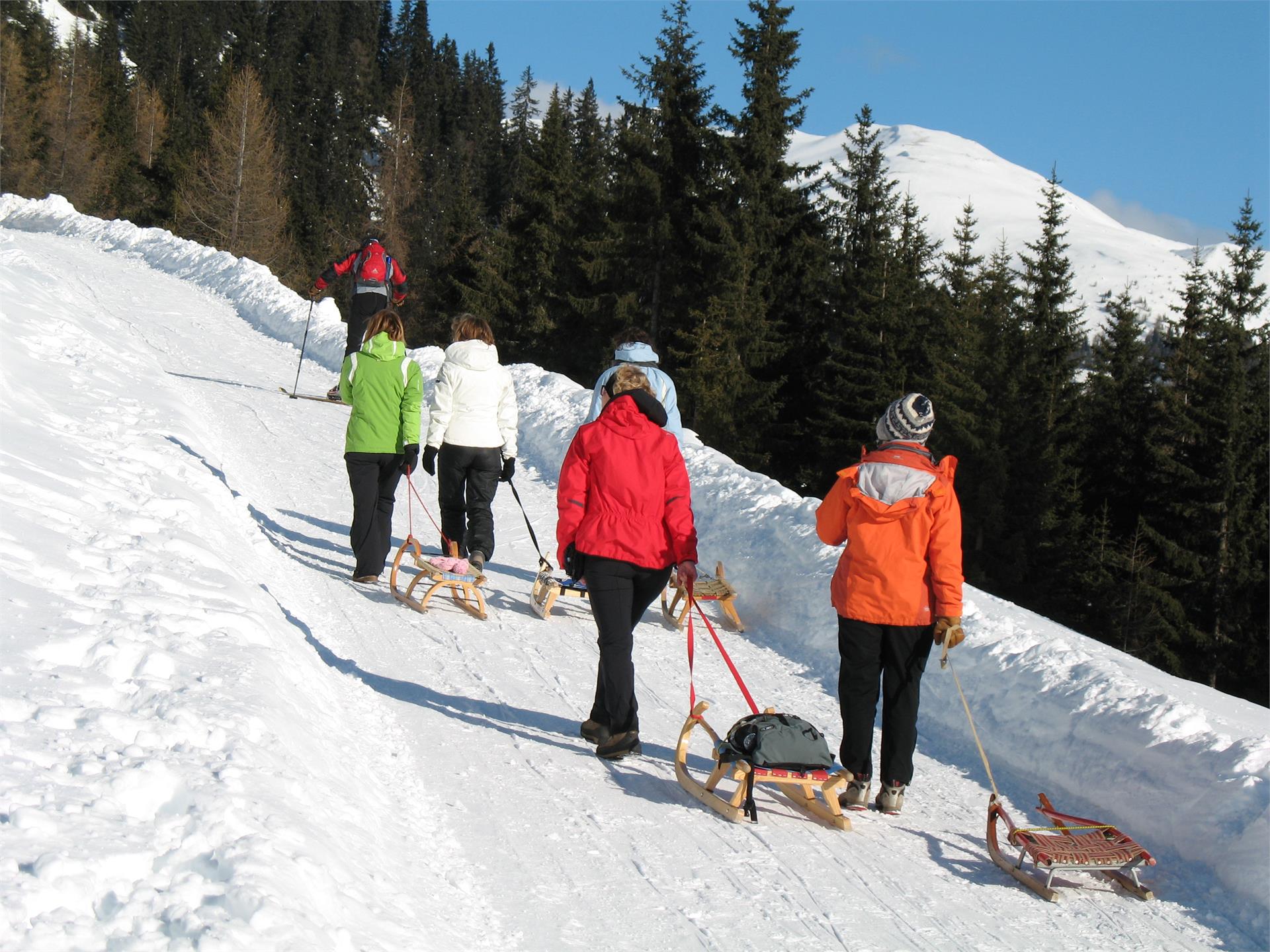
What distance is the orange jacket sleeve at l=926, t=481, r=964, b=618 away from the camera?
486 centimetres

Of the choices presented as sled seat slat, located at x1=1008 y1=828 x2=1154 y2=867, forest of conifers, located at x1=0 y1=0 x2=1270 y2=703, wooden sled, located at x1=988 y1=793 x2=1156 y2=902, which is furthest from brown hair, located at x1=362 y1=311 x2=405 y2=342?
forest of conifers, located at x1=0 y1=0 x2=1270 y2=703

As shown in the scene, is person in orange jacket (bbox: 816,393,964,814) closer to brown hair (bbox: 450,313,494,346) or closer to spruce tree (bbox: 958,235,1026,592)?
brown hair (bbox: 450,313,494,346)

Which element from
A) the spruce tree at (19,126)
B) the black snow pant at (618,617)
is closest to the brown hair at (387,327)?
the black snow pant at (618,617)

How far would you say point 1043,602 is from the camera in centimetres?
3769

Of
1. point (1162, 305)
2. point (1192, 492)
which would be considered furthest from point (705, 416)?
point (1162, 305)

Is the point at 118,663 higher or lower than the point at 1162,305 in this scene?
lower

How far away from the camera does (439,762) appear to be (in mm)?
5109

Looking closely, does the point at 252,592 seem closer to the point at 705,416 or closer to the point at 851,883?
the point at 851,883

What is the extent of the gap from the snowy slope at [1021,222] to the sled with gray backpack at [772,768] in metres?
126

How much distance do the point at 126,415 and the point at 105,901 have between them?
6298 mm

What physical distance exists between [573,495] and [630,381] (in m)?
0.61

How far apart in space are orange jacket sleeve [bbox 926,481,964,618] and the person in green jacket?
4.10 m

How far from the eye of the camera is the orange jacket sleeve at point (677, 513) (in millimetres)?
5250

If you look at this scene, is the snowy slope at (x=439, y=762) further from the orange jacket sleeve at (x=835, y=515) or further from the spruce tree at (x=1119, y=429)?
the spruce tree at (x=1119, y=429)
